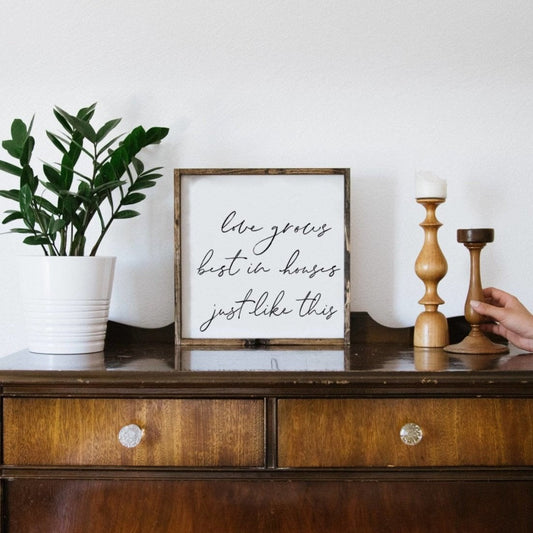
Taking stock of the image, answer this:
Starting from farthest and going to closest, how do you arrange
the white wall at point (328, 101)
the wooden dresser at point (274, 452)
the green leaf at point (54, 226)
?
the white wall at point (328, 101)
the green leaf at point (54, 226)
the wooden dresser at point (274, 452)

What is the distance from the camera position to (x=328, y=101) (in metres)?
1.45

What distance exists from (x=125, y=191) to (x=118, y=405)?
22.8 inches

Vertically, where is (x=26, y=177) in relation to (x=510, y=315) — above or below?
above

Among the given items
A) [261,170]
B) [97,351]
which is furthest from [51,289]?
[261,170]

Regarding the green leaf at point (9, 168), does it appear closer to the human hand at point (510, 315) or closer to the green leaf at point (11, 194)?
the green leaf at point (11, 194)

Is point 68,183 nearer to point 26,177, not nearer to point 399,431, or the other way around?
point 26,177

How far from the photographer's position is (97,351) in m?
1.26

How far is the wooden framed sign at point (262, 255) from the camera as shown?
1.36 m

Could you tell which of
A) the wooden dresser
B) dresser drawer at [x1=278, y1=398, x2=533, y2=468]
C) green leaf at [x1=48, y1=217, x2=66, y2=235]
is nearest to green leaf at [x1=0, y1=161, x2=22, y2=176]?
green leaf at [x1=48, y1=217, x2=66, y2=235]

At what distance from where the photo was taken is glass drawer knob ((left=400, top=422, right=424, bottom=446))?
3.38 ft

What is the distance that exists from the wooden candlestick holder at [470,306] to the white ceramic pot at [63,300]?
680 mm

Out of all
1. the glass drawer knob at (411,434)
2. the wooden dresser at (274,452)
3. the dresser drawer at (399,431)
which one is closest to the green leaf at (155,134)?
the wooden dresser at (274,452)

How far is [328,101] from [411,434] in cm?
77

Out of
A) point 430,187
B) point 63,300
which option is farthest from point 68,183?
point 430,187
